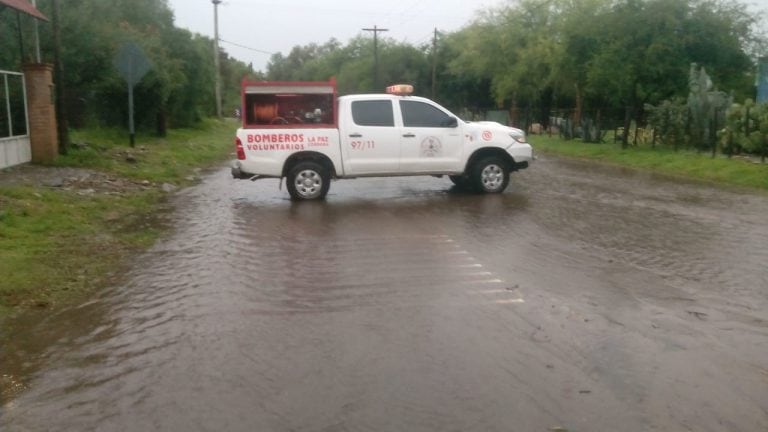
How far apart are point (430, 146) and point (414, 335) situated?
8457 mm

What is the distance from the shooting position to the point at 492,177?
1432cm

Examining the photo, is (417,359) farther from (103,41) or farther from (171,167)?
(103,41)

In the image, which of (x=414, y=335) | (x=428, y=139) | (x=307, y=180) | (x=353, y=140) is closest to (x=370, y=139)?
(x=353, y=140)

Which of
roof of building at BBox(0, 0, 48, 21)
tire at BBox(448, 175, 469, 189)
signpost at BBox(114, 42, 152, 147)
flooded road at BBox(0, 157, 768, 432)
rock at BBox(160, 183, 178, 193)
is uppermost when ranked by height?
roof of building at BBox(0, 0, 48, 21)

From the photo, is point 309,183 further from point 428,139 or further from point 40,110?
point 40,110

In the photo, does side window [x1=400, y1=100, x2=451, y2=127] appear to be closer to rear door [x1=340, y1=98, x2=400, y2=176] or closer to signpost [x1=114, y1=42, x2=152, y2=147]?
rear door [x1=340, y1=98, x2=400, y2=176]

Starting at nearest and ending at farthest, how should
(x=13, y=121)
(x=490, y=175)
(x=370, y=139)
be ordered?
1. (x=370, y=139)
2. (x=490, y=175)
3. (x=13, y=121)

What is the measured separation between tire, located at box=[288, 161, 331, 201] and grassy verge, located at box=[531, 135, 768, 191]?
9.57m

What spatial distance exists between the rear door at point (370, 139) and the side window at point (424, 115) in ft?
0.99

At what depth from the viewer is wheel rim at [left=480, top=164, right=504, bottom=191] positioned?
14.3 metres

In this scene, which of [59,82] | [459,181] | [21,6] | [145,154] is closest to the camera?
[459,181]

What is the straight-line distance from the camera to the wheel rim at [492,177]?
14258 mm

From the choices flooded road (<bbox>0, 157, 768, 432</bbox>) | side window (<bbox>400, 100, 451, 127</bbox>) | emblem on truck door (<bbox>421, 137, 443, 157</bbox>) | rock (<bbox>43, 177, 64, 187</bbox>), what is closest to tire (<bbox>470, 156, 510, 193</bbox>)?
emblem on truck door (<bbox>421, 137, 443, 157</bbox>)

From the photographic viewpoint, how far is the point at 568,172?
20.4 meters
